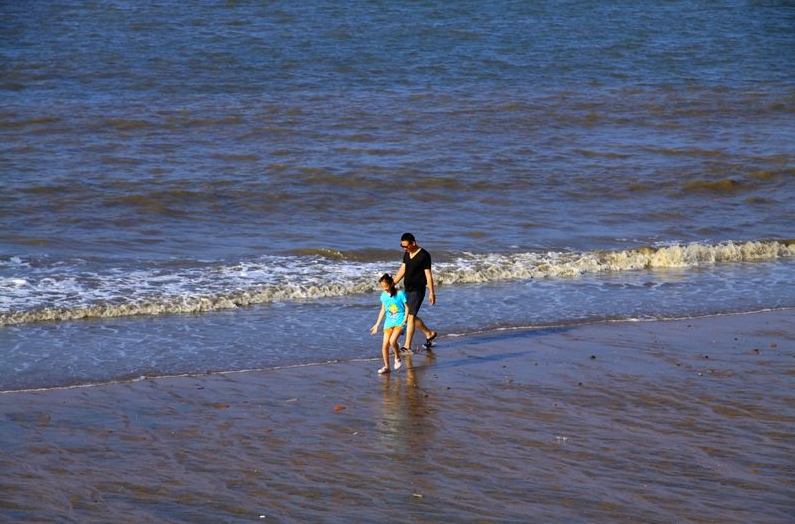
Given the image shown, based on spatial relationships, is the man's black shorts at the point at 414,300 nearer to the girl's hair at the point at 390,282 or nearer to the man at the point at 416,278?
the man at the point at 416,278

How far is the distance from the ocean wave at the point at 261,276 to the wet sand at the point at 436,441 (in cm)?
339

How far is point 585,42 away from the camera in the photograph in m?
35.7

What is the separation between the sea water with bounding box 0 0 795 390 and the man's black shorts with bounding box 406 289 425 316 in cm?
79

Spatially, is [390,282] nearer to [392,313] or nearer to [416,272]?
[392,313]

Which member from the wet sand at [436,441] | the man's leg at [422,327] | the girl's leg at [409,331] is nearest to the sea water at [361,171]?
the girl's leg at [409,331]

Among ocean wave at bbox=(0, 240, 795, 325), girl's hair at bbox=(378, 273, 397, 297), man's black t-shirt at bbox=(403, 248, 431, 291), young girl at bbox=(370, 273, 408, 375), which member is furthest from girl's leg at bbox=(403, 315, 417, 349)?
ocean wave at bbox=(0, 240, 795, 325)

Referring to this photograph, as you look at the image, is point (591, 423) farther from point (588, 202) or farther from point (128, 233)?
point (588, 202)

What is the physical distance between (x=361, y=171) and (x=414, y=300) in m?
10.8

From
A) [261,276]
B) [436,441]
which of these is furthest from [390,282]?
[261,276]

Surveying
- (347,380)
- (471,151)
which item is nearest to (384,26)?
(471,151)

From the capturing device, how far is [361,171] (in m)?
23.0

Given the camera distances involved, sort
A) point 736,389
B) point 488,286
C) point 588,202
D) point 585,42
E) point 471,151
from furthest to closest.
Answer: point 585,42
point 471,151
point 588,202
point 488,286
point 736,389

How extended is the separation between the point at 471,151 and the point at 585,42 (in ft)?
41.5

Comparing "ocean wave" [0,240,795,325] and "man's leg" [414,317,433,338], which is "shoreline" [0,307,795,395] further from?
"ocean wave" [0,240,795,325]
